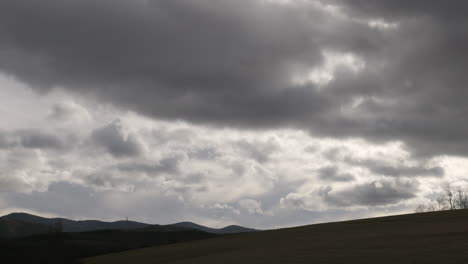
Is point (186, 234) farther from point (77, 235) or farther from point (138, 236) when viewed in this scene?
point (77, 235)

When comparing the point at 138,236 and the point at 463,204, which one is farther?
the point at 463,204

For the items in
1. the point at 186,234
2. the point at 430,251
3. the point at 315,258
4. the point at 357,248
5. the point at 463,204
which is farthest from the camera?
the point at 463,204

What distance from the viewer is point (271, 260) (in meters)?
34.5

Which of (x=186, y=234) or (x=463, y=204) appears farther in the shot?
(x=463, y=204)

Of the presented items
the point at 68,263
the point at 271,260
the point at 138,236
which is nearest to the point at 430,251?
the point at 271,260

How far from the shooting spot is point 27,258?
6438cm

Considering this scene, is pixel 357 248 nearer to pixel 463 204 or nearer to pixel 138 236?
pixel 138 236

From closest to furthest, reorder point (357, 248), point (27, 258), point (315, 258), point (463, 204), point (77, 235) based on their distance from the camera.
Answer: point (315, 258), point (357, 248), point (27, 258), point (77, 235), point (463, 204)

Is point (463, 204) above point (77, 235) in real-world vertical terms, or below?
above

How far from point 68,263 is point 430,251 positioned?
4558 cm

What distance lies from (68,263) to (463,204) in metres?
130


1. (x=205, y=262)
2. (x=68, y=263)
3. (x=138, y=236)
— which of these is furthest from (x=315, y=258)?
(x=138, y=236)

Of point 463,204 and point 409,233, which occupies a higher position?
point 463,204

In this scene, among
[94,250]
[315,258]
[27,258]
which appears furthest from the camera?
[94,250]
